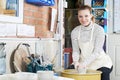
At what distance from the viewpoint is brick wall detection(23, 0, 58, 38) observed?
239 centimetres

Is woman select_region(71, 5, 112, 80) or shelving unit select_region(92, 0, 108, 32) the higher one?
shelving unit select_region(92, 0, 108, 32)

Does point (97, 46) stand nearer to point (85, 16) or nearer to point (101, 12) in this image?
point (85, 16)

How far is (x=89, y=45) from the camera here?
2.54 m

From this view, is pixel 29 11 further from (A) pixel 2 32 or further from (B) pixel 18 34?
(A) pixel 2 32

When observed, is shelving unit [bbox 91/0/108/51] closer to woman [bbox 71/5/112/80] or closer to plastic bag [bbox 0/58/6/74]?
woman [bbox 71/5/112/80]

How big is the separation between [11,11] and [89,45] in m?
0.82

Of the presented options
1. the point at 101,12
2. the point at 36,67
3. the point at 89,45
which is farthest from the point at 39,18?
the point at 101,12

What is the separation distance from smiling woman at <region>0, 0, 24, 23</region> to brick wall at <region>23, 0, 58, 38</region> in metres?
0.10

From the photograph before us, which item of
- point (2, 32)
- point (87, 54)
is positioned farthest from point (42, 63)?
point (87, 54)

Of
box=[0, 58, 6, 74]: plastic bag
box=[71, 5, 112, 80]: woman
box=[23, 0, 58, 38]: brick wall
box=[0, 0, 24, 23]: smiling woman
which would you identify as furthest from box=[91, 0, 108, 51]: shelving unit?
box=[0, 58, 6, 74]: plastic bag

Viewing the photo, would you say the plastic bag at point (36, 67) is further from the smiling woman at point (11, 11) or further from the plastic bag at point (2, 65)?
the smiling woman at point (11, 11)

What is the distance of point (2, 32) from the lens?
6.64 feet

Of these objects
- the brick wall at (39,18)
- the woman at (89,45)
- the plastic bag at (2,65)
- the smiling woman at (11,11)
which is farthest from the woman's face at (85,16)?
the plastic bag at (2,65)

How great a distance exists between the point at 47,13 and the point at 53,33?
0.80 ft
